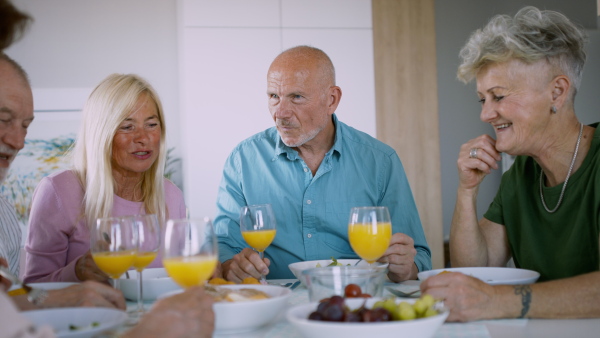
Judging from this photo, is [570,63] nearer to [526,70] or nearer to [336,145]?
[526,70]

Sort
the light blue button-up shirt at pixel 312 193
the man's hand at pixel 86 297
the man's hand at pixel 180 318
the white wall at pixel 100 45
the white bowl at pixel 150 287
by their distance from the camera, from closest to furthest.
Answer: the man's hand at pixel 180 318
the man's hand at pixel 86 297
the white bowl at pixel 150 287
the light blue button-up shirt at pixel 312 193
the white wall at pixel 100 45

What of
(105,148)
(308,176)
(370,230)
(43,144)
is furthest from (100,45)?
(370,230)

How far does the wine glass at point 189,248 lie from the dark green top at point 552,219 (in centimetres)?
115

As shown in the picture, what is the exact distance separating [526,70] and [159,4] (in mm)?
3520

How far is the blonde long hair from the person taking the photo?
2338 millimetres

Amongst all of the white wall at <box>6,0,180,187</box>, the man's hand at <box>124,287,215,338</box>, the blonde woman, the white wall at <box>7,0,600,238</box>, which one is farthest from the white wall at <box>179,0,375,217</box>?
the man's hand at <box>124,287,215,338</box>

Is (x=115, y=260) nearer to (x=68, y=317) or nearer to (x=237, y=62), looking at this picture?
(x=68, y=317)

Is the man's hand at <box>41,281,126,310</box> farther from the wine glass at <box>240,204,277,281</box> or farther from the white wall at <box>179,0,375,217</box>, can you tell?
the white wall at <box>179,0,375,217</box>

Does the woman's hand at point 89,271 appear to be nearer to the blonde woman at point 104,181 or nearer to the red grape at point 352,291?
the blonde woman at point 104,181

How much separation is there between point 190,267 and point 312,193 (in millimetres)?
1305

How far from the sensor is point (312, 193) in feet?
8.30

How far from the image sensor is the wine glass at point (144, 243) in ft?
4.78

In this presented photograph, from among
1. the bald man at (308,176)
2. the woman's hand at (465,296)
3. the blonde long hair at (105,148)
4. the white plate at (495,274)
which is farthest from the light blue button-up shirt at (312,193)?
the woman's hand at (465,296)

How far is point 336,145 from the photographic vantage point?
2611mm
